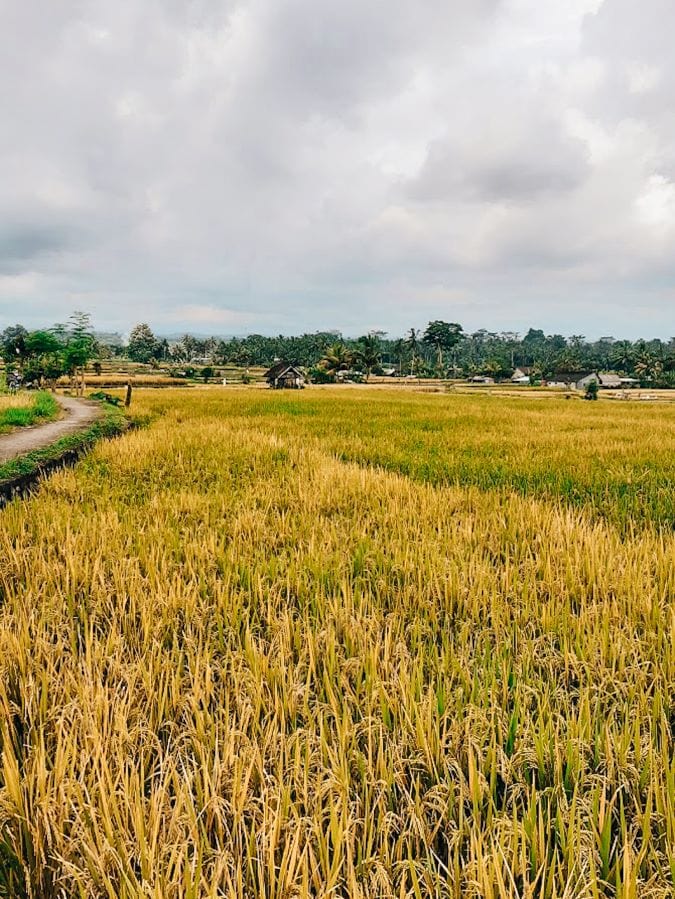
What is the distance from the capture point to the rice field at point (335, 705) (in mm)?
1107

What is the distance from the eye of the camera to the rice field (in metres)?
1.11

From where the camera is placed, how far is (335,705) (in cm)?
163

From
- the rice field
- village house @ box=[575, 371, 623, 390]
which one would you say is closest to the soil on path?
the rice field

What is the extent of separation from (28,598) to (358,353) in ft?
278

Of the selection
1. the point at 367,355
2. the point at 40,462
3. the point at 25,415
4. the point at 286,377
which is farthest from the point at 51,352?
the point at 367,355

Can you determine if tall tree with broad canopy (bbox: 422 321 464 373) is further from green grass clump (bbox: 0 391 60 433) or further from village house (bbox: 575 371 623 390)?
green grass clump (bbox: 0 391 60 433)

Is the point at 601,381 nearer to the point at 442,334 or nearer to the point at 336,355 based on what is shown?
Answer: the point at 442,334

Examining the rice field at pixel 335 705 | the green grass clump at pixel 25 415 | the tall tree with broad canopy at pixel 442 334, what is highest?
the tall tree with broad canopy at pixel 442 334

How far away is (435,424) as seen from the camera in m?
13.9

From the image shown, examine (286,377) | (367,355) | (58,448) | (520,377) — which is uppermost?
(367,355)

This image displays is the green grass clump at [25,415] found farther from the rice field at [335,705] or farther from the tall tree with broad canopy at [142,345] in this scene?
the tall tree with broad canopy at [142,345]

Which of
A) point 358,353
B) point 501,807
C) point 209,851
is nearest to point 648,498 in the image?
point 501,807

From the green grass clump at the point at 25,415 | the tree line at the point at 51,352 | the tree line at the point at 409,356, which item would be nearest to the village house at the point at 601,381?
the tree line at the point at 409,356

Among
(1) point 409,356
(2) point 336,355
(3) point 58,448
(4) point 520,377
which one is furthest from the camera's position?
(1) point 409,356
